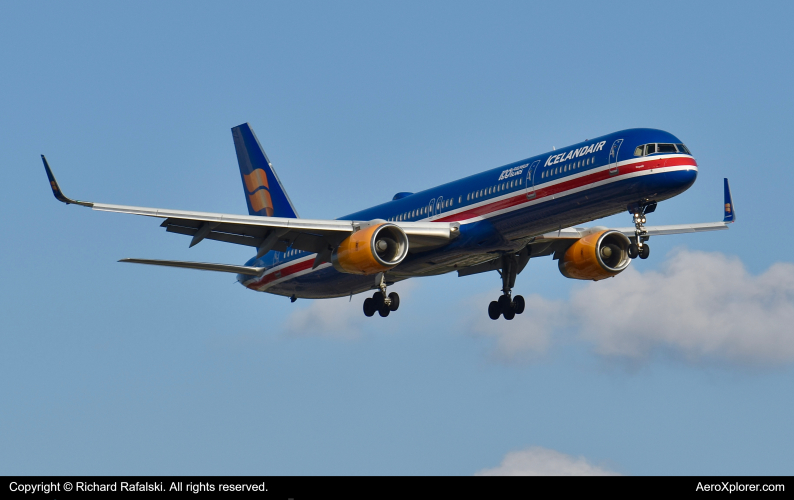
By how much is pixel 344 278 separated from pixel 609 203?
14.6 metres

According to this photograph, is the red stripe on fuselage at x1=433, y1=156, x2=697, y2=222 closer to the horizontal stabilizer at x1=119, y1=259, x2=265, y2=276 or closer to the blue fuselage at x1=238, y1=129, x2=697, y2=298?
the blue fuselage at x1=238, y1=129, x2=697, y2=298

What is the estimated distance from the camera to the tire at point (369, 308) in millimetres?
56438

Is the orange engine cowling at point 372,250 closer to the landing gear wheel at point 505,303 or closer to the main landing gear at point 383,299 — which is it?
the main landing gear at point 383,299

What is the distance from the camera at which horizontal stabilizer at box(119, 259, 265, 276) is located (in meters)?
51.2

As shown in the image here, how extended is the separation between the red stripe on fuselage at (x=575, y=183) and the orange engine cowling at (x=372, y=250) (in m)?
3.32

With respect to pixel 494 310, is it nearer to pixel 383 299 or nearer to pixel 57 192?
pixel 383 299

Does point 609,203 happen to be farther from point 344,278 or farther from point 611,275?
point 344,278

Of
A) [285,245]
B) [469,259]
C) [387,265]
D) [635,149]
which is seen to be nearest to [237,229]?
[285,245]

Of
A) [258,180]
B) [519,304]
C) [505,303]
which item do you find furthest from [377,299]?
[258,180]

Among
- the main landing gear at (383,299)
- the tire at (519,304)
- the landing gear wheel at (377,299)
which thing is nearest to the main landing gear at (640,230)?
the tire at (519,304)

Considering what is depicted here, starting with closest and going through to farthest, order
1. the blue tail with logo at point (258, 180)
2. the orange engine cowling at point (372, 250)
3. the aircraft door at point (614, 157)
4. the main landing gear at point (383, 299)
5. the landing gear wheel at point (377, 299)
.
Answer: the aircraft door at point (614, 157)
the orange engine cowling at point (372, 250)
the main landing gear at point (383, 299)
the landing gear wheel at point (377, 299)
the blue tail with logo at point (258, 180)

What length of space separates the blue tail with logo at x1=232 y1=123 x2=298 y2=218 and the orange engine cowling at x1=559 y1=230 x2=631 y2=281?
17108mm

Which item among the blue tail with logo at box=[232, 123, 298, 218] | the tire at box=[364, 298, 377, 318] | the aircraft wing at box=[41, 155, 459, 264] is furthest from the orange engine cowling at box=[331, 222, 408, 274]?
the blue tail with logo at box=[232, 123, 298, 218]
